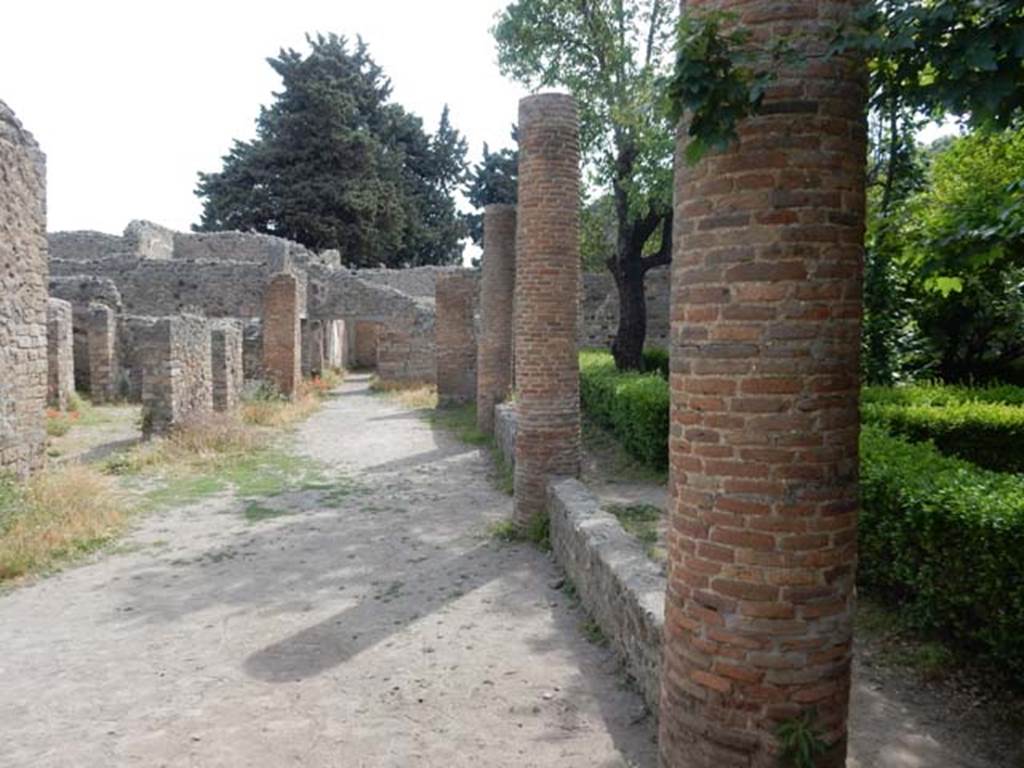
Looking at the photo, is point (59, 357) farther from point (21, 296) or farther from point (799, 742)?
point (799, 742)

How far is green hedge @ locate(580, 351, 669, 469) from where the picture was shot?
35.6ft

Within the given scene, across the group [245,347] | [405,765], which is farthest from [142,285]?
[405,765]

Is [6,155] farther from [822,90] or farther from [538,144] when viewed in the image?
[822,90]

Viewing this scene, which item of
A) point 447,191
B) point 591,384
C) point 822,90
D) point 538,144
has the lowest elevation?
point 591,384

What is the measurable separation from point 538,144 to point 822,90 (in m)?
5.61

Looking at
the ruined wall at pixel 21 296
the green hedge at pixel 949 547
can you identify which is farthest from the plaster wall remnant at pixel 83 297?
the green hedge at pixel 949 547

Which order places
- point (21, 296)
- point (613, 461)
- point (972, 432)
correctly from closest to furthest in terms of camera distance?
point (972, 432)
point (21, 296)
point (613, 461)

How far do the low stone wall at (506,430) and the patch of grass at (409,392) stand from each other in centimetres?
670

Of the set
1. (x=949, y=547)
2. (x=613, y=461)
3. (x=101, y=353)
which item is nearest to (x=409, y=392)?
(x=101, y=353)

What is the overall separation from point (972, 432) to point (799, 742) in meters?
7.45

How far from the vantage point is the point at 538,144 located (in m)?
8.17

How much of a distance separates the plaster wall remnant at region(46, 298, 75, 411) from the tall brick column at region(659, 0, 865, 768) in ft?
56.5

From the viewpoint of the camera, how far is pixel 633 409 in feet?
38.7

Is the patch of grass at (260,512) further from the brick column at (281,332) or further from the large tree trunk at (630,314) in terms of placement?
the brick column at (281,332)
